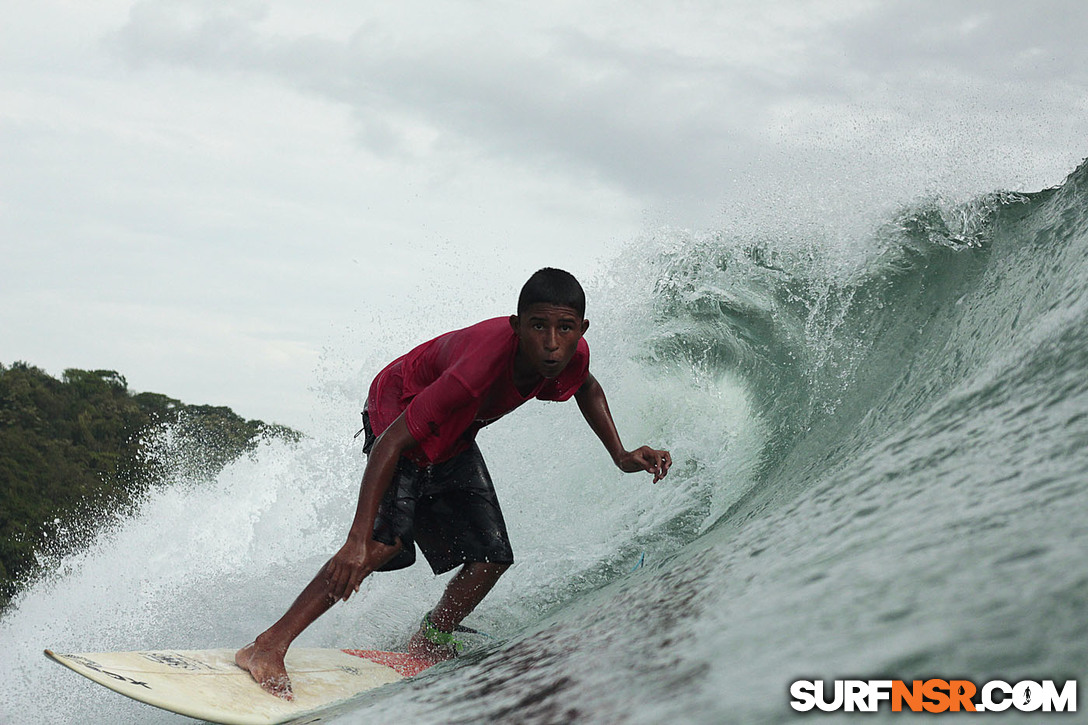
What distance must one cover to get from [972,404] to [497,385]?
1436mm

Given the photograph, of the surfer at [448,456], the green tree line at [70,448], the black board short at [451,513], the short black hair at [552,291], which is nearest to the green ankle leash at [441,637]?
the surfer at [448,456]

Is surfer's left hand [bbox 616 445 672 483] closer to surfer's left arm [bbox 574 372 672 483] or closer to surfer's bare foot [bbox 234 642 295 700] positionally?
surfer's left arm [bbox 574 372 672 483]

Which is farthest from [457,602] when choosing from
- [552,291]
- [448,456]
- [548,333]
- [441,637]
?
[552,291]

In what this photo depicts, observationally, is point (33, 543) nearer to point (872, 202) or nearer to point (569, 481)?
point (569, 481)

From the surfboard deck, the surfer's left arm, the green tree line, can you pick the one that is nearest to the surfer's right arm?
the surfboard deck

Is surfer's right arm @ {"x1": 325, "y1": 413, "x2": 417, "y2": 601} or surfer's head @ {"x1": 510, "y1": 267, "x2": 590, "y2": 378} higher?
surfer's head @ {"x1": 510, "y1": 267, "x2": 590, "y2": 378}

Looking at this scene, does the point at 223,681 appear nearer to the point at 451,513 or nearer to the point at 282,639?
the point at 282,639

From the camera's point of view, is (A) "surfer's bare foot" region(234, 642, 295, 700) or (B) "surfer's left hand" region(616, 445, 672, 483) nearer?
(A) "surfer's bare foot" region(234, 642, 295, 700)

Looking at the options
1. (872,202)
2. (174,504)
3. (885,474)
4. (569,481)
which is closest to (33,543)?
(174,504)

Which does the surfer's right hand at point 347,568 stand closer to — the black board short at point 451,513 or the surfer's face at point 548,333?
the black board short at point 451,513

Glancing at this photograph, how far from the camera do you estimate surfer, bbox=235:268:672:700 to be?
8.61 feet

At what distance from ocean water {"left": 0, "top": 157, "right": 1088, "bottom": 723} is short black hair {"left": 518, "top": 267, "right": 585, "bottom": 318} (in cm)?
85

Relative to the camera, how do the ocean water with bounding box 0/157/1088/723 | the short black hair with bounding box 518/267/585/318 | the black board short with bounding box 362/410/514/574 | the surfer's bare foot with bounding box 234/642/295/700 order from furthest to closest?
the black board short with bounding box 362/410/514/574, the surfer's bare foot with bounding box 234/642/295/700, the short black hair with bounding box 518/267/585/318, the ocean water with bounding box 0/157/1088/723

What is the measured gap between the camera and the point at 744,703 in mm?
1327
